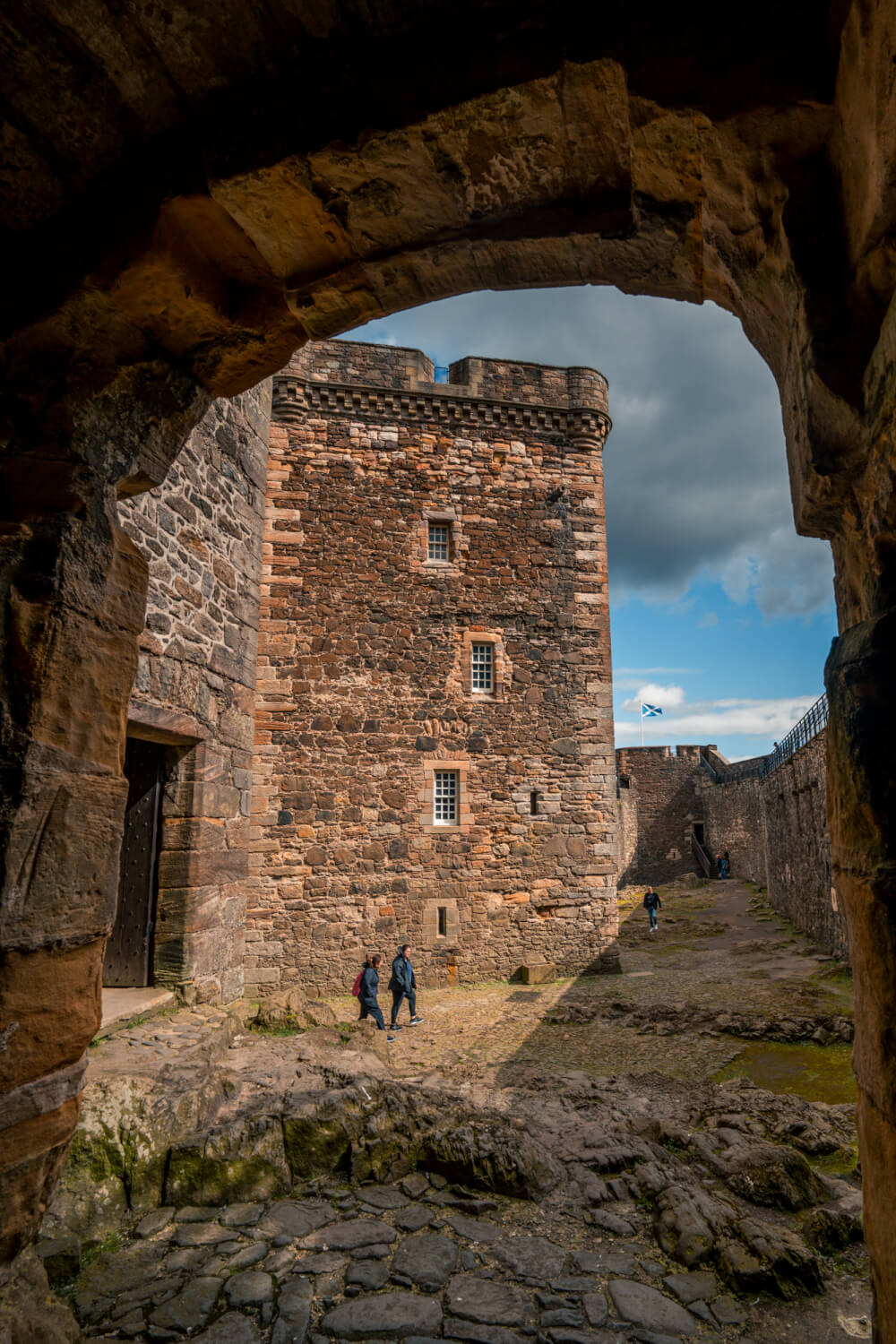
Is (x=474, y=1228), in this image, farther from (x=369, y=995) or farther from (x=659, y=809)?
(x=659, y=809)

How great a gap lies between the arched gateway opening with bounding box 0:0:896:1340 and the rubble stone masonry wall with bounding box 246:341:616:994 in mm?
8971

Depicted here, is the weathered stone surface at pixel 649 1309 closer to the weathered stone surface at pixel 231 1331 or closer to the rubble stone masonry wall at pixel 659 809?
the weathered stone surface at pixel 231 1331

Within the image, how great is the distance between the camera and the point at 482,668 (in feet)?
A: 40.2

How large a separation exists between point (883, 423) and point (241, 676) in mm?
8074

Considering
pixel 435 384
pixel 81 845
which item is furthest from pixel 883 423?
pixel 435 384

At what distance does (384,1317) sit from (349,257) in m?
4.05

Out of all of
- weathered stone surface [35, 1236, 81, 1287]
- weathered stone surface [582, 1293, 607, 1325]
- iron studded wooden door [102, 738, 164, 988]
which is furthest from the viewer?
iron studded wooden door [102, 738, 164, 988]

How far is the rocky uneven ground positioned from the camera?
3.13 metres

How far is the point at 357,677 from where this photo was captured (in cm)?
1163

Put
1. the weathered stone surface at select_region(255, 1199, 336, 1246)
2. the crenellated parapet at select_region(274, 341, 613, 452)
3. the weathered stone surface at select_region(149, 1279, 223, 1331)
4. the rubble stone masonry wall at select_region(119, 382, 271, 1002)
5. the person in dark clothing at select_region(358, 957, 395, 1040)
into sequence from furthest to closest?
the crenellated parapet at select_region(274, 341, 613, 452), the person in dark clothing at select_region(358, 957, 395, 1040), the rubble stone masonry wall at select_region(119, 382, 271, 1002), the weathered stone surface at select_region(255, 1199, 336, 1246), the weathered stone surface at select_region(149, 1279, 223, 1331)

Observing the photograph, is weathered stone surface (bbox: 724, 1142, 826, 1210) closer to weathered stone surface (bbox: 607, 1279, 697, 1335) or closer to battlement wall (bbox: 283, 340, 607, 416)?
weathered stone surface (bbox: 607, 1279, 697, 1335)

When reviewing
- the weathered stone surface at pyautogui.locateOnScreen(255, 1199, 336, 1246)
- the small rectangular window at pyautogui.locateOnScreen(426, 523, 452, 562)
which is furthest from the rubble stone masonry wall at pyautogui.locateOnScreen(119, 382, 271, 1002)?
the small rectangular window at pyautogui.locateOnScreen(426, 523, 452, 562)

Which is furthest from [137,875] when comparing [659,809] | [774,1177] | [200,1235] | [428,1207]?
[659,809]

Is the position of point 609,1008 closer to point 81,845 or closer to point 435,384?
point 81,845
